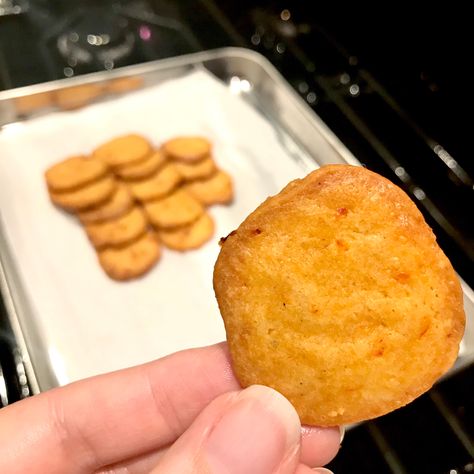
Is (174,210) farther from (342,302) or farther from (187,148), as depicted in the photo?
(342,302)

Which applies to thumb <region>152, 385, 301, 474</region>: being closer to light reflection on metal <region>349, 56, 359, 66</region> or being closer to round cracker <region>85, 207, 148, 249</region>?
round cracker <region>85, 207, 148, 249</region>

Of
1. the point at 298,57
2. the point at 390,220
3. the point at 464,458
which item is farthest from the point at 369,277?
the point at 298,57

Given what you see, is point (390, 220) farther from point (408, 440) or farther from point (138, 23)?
point (138, 23)

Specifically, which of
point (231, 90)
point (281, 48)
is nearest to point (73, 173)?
point (231, 90)

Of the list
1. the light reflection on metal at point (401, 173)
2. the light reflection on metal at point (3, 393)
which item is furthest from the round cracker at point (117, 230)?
the light reflection on metal at point (401, 173)

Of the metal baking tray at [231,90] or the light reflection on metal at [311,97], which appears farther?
the light reflection on metal at [311,97]

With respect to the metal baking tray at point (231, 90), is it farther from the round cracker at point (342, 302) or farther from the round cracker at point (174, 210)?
the round cracker at point (342, 302)

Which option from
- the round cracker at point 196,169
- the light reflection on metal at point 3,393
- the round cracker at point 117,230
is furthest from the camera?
the round cracker at point 196,169
